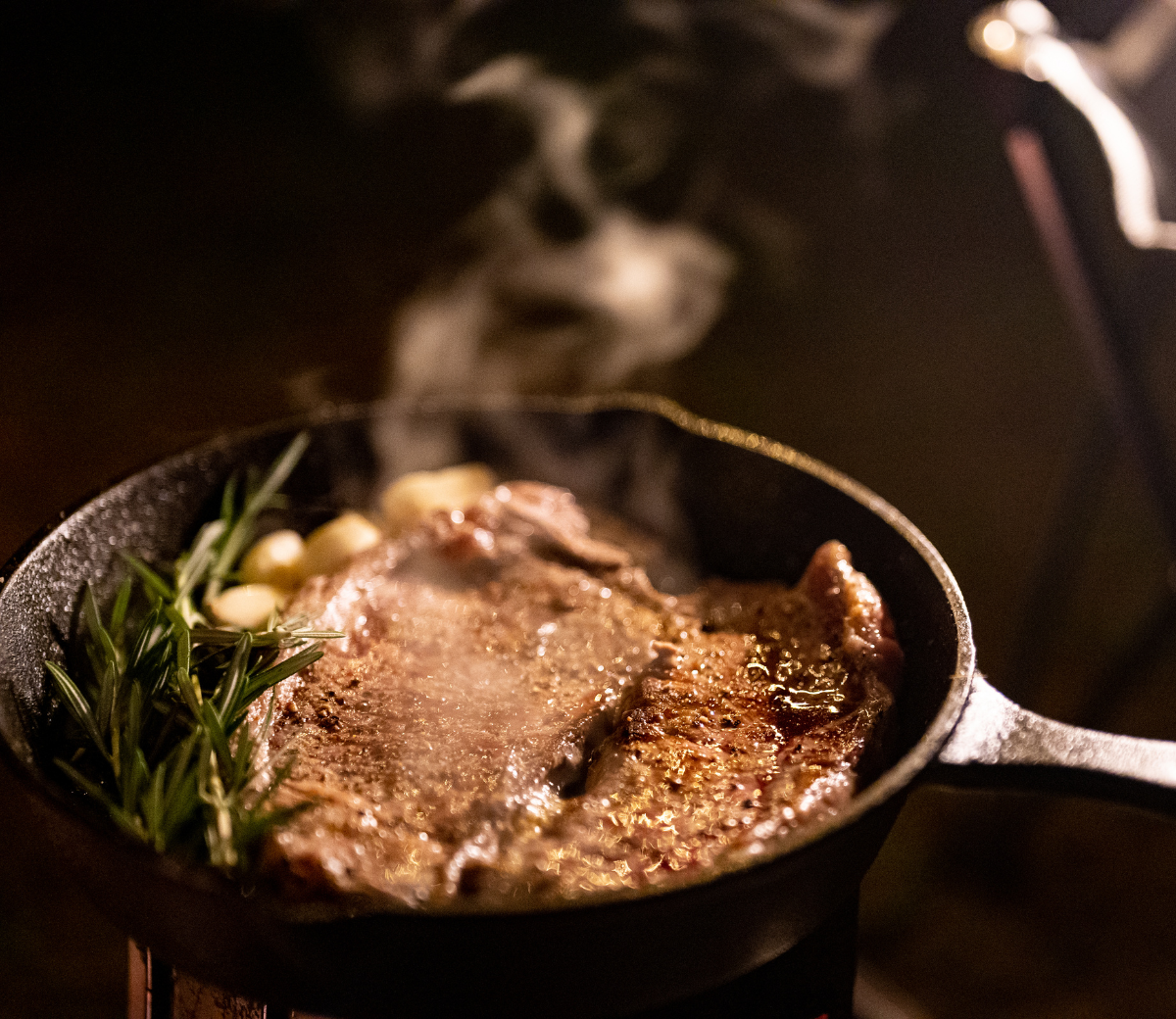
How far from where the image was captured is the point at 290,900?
1.32 meters

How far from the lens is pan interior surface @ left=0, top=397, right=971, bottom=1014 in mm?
1160

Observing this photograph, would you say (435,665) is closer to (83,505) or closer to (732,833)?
(732,833)

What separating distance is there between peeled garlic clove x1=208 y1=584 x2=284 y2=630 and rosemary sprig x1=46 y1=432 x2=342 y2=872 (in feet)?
0.15

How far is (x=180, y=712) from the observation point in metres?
1.65

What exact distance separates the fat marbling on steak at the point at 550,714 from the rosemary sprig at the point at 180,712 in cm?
7

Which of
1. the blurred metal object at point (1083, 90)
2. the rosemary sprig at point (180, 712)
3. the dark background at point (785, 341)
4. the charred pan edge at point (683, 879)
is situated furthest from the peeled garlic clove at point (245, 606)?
the blurred metal object at point (1083, 90)

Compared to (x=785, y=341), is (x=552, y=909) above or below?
above

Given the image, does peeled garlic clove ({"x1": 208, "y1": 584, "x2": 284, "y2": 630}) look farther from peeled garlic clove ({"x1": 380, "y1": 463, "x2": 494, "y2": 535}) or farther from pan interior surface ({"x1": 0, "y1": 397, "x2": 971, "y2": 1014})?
peeled garlic clove ({"x1": 380, "y1": 463, "x2": 494, "y2": 535})

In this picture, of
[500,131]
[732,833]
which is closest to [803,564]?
[732,833]

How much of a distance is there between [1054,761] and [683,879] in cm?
64

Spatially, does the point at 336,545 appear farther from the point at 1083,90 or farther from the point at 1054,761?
the point at 1083,90

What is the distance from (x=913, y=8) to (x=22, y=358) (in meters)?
5.42

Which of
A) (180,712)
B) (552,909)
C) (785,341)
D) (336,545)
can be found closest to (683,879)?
(552,909)

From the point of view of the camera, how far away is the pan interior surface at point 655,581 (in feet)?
3.81
